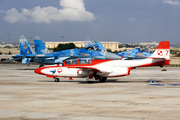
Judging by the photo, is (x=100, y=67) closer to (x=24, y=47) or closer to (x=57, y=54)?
(x=57, y=54)

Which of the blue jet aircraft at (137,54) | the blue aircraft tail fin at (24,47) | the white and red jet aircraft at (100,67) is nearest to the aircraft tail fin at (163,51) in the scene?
the white and red jet aircraft at (100,67)

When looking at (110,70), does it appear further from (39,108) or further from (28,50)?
(28,50)

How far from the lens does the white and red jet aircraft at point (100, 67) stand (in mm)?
23516

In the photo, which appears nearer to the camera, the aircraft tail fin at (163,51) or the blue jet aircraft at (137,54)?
the aircraft tail fin at (163,51)

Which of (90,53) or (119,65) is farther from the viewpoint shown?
(90,53)

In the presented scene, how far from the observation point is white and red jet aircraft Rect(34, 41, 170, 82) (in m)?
23.5

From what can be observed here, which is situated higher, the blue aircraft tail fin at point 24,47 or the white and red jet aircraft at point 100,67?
the blue aircraft tail fin at point 24,47

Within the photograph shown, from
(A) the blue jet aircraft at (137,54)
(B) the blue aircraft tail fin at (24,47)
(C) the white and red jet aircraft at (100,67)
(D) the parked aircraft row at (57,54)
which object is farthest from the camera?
(A) the blue jet aircraft at (137,54)

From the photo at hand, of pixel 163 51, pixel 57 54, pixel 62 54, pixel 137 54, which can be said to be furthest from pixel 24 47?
pixel 163 51

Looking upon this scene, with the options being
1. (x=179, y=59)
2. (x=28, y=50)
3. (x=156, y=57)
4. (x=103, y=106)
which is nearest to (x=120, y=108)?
(x=103, y=106)

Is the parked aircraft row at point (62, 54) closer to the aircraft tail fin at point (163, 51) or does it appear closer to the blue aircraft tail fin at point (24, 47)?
the blue aircraft tail fin at point (24, 47)

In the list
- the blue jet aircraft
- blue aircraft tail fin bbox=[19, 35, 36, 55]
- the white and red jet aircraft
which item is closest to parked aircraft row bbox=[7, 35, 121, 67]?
blue aircraft tail fin bbox=[19, 35, 36, 55]

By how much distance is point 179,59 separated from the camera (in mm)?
79188

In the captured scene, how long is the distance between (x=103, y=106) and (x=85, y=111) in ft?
4.62
